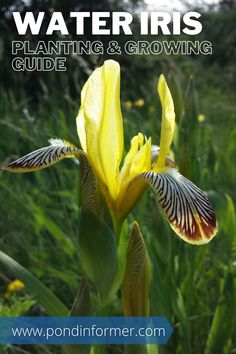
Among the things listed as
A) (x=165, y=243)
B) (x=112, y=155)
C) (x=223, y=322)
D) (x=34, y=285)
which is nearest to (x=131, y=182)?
(x=112, y=155)

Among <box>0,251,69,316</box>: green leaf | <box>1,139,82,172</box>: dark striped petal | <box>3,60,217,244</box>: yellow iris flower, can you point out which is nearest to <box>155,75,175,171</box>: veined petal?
<box>3,60,217,244</box>: yellow iris flower

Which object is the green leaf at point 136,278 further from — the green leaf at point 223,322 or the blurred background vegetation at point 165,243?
the green leaf at point 223,322

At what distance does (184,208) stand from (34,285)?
22cm

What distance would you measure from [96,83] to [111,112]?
43 mm

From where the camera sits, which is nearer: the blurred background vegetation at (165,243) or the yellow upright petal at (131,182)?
the yellow upright petal at (131,182)

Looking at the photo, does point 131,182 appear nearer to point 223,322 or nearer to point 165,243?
point 165,243

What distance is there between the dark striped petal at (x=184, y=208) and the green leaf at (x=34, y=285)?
0.64ft


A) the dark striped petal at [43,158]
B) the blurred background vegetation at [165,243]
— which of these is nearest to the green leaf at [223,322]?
the blurred background vegetation at [165,243]

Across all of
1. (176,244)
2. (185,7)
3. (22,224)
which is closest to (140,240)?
(176,244)

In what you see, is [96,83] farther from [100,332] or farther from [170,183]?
[100,332]

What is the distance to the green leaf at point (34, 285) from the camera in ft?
2.70

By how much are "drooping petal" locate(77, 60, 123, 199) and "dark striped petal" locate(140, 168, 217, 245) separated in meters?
0.06

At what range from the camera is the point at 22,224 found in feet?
5.51

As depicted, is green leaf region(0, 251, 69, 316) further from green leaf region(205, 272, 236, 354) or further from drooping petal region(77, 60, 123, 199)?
green leaf region(205, 272, 236, 354)
